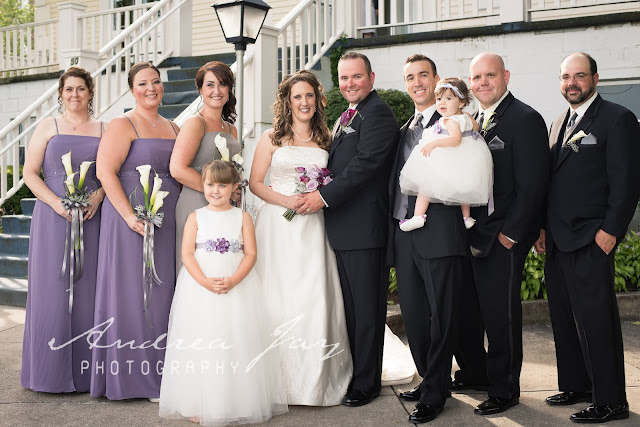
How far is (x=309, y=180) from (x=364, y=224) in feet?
1.44

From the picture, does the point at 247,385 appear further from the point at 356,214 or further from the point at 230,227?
the point at 356,214

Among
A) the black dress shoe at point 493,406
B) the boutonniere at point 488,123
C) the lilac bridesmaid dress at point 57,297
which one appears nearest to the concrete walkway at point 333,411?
the black dress shoe at point 493,406

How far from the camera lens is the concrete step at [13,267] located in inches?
341

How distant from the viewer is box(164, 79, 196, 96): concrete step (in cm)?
1071

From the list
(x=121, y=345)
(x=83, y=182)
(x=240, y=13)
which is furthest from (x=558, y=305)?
(x=240, y=13)

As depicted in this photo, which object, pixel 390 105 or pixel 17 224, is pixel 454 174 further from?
pixel 17 224

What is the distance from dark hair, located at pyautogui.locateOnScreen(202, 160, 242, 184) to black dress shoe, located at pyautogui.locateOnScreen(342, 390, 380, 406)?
151cm

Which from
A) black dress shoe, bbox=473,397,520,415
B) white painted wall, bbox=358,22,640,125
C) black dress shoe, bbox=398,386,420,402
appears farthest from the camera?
white painted wall, bbox=358,22,640,125

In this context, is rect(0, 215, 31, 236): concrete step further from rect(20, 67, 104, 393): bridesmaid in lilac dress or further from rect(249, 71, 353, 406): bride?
rect(249, 71, 353, 406): bride

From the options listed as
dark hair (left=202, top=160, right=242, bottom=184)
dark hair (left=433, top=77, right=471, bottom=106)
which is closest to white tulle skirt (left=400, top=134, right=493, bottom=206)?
dark hair (left=433, top=77, right=471, bottom=106)

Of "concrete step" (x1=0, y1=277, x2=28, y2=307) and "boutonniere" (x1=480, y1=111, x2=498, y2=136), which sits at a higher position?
"boutonniere" (x1=480, y1=111, x2=498, y2=136)

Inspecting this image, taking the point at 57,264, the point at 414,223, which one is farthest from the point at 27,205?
the point at 414,223

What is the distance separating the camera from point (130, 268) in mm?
4836

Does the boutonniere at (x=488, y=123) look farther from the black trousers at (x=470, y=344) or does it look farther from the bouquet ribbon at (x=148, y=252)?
the bouquet ribbon at (x=148, y=252)
